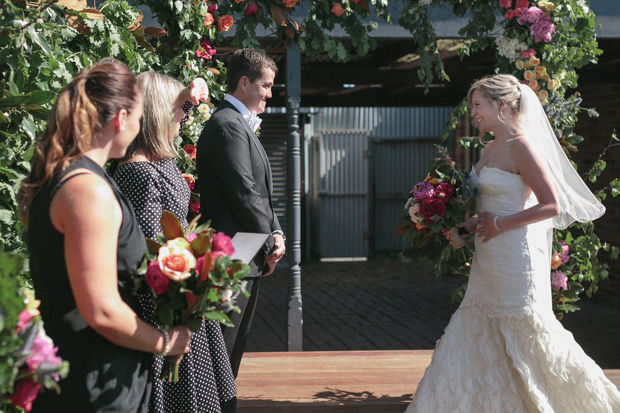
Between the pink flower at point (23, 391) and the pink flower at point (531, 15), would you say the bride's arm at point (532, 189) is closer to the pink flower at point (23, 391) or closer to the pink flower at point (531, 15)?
the pink flower at point (531, 15)

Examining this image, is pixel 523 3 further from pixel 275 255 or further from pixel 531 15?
pixel 275 255

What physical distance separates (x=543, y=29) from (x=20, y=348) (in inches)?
155

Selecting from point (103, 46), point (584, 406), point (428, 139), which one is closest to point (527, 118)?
point (584, 406)

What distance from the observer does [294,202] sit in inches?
237

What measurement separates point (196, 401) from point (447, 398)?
4.80ft

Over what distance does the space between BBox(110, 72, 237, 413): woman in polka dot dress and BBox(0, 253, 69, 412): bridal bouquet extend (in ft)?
3.23

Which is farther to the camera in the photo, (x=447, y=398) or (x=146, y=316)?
(x=447, y=398)

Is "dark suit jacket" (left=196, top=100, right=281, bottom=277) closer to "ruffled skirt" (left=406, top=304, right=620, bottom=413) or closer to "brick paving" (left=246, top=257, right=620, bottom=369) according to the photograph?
"ruffled skirt" (left=406, top=304, right=620, bottom=413)

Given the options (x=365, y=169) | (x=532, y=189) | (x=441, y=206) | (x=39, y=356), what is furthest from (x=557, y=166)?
(x=365, y=169)

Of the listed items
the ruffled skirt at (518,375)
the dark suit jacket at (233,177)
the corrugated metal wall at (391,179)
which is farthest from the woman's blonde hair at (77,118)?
the corrugated metal wall at (391,179)

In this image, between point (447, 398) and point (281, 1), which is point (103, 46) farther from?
point (447, 398)

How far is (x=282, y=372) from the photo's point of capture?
5047 millimetres

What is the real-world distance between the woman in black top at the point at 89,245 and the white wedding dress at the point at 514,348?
2.04 metres

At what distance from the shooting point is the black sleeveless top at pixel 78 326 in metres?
1.94
